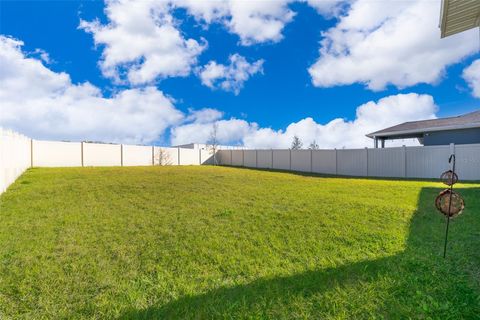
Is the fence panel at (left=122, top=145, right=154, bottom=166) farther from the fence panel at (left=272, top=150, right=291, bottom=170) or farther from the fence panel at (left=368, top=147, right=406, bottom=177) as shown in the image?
the fence panel at (left=368, top=147, right=406, bottom=177)

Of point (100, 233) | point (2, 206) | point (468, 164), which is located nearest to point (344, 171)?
A: point (468, 164)

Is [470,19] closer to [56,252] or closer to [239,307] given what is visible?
[239,307]

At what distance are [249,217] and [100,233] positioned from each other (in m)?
2.52

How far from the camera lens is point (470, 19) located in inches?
149

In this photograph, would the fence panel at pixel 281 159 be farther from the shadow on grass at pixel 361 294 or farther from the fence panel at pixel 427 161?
the shadow on grass at pixel 361 294

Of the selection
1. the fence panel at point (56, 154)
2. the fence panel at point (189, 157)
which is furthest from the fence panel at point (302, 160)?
the fence panel at point (56, 154)

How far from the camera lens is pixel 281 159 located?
18797mm

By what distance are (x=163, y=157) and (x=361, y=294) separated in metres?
19.3

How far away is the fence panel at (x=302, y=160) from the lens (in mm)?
16859

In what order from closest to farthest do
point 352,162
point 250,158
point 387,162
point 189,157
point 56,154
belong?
1. point 387,162
2. point 56,154
3. point 352,162
4. point 250,158
5. point 189,157

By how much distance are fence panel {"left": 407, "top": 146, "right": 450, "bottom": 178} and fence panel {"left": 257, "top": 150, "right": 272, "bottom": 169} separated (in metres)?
9.53

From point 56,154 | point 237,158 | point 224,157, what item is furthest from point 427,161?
point 56,154

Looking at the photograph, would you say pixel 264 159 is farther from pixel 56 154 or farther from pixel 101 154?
pixel 56 154

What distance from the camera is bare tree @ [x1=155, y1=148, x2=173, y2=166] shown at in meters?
19.9
